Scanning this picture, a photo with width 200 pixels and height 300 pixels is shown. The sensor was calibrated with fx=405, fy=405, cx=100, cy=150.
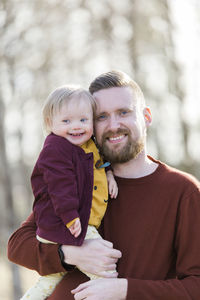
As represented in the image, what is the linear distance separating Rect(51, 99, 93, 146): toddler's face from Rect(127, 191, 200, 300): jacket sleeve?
730 mm

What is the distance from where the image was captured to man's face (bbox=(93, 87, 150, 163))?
2.65m

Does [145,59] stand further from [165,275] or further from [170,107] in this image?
[165,275]

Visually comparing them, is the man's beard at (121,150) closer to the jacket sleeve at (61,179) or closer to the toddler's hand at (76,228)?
the jacket sleeve at (61,179)

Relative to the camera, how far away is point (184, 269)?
7.50 feet

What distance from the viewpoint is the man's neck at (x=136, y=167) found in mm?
2664

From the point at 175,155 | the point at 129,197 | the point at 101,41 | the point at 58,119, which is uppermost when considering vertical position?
the point at 101,41

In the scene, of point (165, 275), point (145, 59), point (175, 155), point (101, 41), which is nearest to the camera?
point (165, 275)

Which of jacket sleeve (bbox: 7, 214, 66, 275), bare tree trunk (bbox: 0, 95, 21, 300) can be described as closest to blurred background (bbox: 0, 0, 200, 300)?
bare tree trunk (bbox: 0, 95, 21, 300)

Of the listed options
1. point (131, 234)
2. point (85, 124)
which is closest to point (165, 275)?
point (131, 234)

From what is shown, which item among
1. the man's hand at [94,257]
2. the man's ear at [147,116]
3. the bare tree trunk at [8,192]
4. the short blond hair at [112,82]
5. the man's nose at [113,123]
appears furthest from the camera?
the bare tree trunk at [8,192]

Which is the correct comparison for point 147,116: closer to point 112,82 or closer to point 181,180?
point 112,82

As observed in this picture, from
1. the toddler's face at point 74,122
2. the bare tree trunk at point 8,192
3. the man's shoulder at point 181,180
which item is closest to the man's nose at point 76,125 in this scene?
the toddler's face at point 74,122

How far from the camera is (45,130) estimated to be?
2.60 m

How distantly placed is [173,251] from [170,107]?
10.3m
